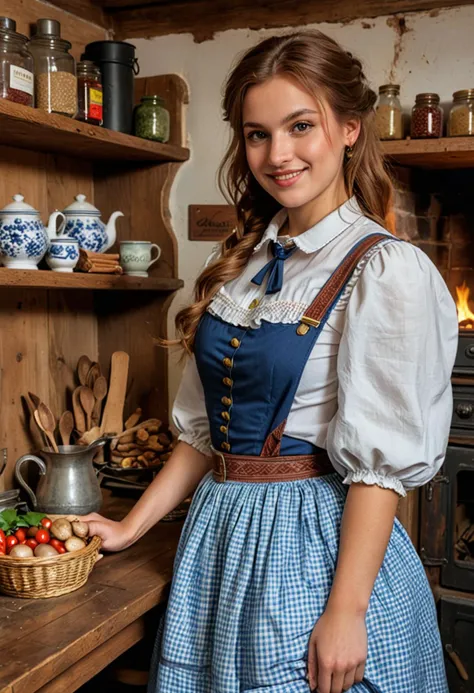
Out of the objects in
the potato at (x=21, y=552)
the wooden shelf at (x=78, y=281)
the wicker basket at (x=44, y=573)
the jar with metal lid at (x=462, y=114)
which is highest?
the jar with metal lid at (x=462, y=114)

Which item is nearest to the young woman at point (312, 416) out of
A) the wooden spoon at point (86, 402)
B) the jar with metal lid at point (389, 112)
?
the jar with metal lid at point (389, 112)

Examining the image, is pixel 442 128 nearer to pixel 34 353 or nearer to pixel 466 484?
pixel 466 484

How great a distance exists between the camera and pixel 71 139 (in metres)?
1.96

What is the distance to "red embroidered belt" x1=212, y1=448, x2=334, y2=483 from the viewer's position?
133cm

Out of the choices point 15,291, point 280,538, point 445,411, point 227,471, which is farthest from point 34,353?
point 445,411

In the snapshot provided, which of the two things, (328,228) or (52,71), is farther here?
(52,71)

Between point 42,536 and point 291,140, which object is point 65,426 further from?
point 291,140

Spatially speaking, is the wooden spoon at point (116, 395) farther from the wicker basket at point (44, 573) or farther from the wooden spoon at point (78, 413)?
the wicker basket at point (44, 573)

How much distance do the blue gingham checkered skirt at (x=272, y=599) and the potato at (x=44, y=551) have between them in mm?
225

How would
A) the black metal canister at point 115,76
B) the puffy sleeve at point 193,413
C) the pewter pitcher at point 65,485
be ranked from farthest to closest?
the black metal canister at point 115,76, the pewter pitcher at point 65,485, the puffy sleeve at point 193,413

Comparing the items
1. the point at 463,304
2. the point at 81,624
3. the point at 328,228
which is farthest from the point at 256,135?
the point at 463,304

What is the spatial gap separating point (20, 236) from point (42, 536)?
66cm

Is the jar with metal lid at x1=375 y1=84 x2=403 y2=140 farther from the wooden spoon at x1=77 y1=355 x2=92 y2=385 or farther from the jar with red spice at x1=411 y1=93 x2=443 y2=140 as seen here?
the wooden spoon at x1=77 y1=355 x2=92 y2=385

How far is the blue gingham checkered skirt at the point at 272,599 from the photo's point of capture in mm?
1226
